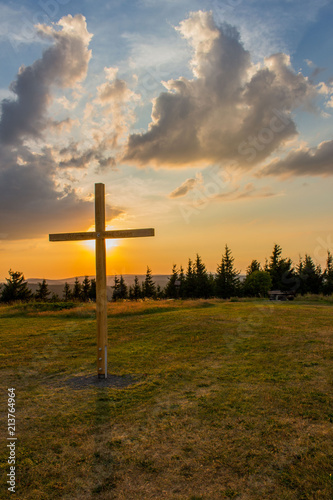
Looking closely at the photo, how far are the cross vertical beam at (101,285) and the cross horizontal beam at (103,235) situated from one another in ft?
0.21

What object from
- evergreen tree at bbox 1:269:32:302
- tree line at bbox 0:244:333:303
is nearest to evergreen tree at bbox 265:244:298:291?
tree line at bbox 0:244:333:303

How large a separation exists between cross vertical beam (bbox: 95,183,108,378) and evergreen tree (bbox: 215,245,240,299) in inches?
1972

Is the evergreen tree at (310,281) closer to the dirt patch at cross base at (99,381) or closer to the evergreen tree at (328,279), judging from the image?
the evergreen tree at (328,279)

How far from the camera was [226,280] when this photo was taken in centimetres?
5572

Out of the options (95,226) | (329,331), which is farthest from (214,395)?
(329,331)

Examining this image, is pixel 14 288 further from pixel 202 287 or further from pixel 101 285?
pixel 101 285

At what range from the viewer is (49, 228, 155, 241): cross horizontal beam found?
22.8 ft

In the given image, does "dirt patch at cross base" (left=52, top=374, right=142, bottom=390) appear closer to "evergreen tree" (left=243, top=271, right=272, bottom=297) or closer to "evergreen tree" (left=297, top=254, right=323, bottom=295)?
"evergreen tree" (left=243, top=271, right=272, bottom=297)

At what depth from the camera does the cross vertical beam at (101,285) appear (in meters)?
6.91

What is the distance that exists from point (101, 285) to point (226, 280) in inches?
1989

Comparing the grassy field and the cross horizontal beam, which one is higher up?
the cross horizontal beam

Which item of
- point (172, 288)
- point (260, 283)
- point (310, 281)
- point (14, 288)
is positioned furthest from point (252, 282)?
point (14, 288)

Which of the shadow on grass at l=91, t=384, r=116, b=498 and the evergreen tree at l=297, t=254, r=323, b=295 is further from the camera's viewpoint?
the evergreen tree at l=297, t=254, r=323, b=295

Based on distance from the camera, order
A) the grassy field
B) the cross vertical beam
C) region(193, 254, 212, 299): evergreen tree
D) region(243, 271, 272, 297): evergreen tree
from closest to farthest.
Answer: the grassy field → the cross vertical beam → region(243, 271, 272, 297): evergreen tree → region(193, 254, 212, 299): evergreen tree
